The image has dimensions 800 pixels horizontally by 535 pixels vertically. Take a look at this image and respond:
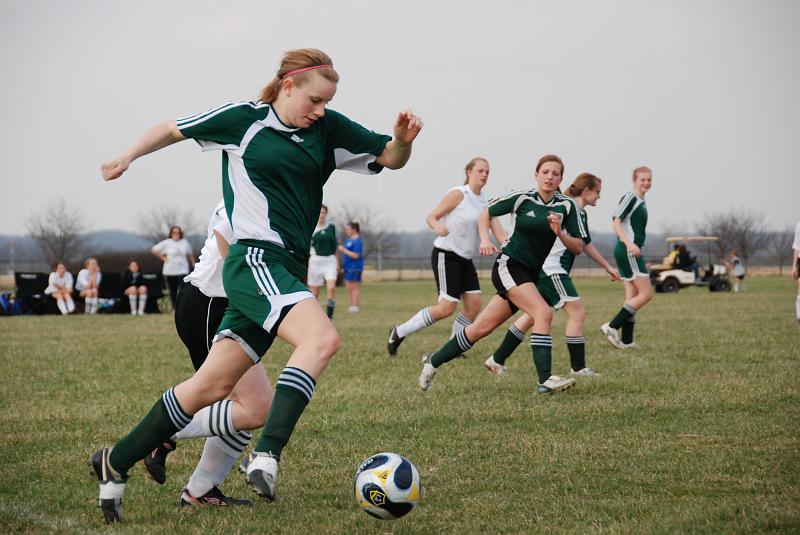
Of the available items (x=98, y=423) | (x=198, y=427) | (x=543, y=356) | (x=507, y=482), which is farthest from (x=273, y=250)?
(x=543, y=356)

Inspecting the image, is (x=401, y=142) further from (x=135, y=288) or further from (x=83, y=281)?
(x=83, y=281)

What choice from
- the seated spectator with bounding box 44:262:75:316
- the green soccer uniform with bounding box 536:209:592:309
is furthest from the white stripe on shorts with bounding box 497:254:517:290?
the seated spectator with bounding box 44:262:75:316

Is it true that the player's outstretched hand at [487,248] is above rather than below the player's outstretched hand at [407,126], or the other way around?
below

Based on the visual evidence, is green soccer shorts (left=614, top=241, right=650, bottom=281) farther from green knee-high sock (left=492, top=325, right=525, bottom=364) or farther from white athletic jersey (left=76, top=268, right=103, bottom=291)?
white athletic jersey (left=76, top=268, right=103, bottom=291)

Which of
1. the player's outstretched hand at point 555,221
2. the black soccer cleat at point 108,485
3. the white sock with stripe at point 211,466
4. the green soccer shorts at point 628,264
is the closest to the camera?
the black soccer cleat at point 108,485

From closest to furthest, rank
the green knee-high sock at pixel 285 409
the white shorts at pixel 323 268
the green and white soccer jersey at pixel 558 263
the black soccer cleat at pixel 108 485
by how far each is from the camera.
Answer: the green knee-high sock at pixel 285 409 → the black soccer cleat at pixel 108 485 → the green and white soccer jersey at pixel 558 263 → the white shorts at pixel 323 268

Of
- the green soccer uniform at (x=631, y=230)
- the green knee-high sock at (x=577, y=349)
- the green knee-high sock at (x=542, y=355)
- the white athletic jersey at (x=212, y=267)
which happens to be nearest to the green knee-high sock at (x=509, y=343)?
the green knee-high sock at (x=577, y=349)

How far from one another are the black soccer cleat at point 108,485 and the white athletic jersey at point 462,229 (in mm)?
7002

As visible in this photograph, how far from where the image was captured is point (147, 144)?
162 inches

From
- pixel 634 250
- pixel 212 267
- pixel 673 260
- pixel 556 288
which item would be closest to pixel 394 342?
pixel 556 288

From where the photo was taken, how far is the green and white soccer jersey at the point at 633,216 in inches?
499

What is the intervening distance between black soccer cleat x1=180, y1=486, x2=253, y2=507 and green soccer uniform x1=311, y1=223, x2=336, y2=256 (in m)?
14.8

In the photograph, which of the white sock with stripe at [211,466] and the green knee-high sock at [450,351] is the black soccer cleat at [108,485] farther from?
the green knee-high sock at [450,351]

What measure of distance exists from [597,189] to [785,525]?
6.95 metres
